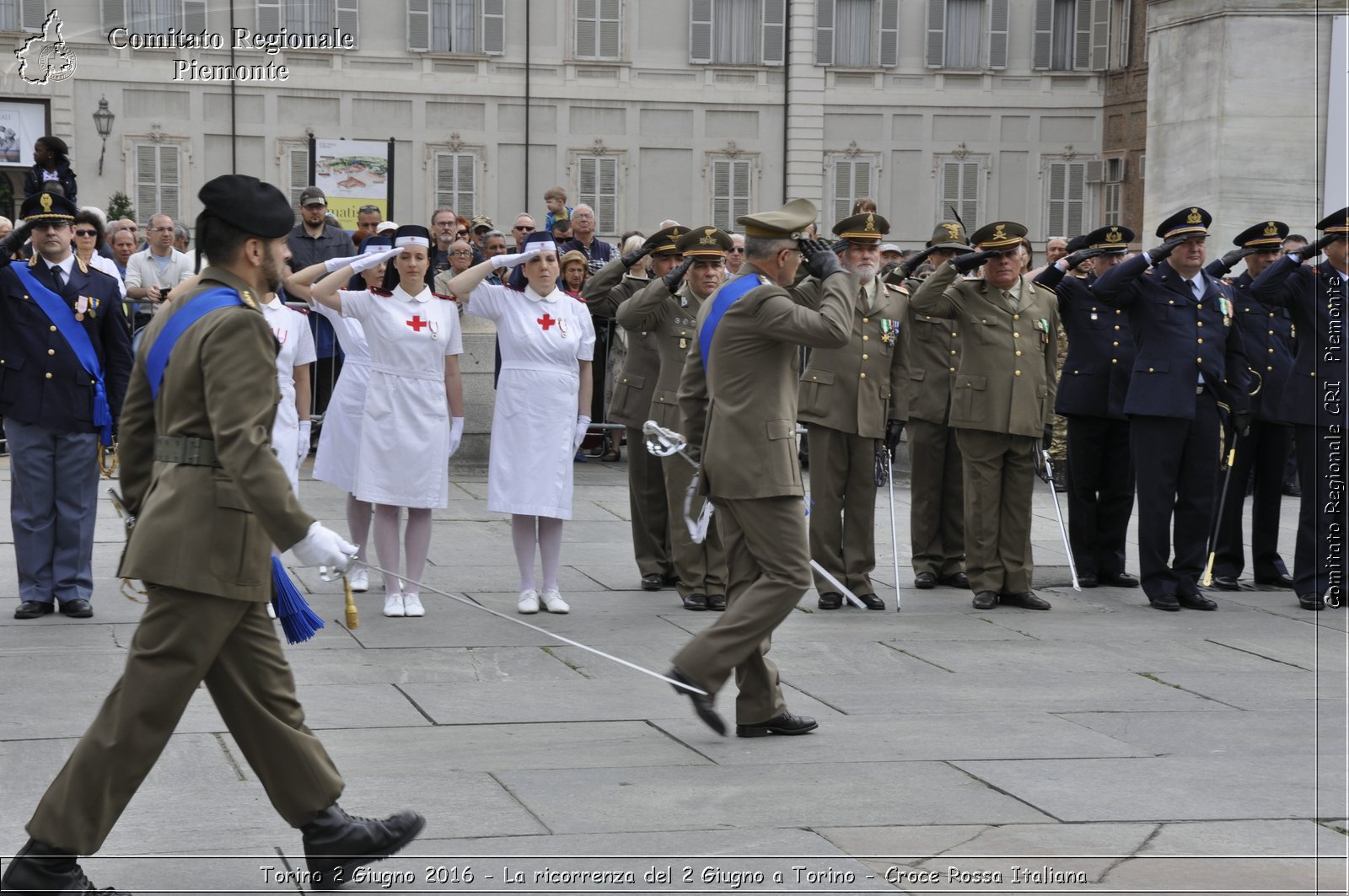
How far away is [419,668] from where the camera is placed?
755 cm

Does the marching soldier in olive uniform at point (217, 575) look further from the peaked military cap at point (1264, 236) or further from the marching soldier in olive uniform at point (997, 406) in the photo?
the peaked military cap at point (1264, 236)

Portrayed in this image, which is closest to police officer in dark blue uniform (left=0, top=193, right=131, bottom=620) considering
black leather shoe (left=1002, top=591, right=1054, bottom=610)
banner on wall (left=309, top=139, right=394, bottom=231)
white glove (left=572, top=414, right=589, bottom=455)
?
white glove (left=572, top=414, right=589, bottom=455)

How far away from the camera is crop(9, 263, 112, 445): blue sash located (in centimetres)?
846

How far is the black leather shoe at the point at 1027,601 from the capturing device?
9562 millimetres

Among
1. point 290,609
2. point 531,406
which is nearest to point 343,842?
point 290,609

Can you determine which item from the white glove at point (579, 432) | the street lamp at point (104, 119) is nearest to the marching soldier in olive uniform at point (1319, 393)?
the white glove at point (579, 432)

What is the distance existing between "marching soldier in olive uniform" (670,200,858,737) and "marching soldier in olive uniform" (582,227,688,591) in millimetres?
3171

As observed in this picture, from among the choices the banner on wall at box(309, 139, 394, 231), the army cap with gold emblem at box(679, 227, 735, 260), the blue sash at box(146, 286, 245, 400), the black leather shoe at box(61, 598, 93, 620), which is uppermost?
the banner on wall at box(309, 139, 394, 231)

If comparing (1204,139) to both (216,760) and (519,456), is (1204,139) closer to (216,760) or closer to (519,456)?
(519,456)

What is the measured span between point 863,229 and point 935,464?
223 cm

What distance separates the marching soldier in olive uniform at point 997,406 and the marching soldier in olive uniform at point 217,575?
18.5 ft

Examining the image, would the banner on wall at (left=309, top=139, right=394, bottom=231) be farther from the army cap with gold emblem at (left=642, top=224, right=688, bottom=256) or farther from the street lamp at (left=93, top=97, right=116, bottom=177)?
the army cap with gold emblem at (left=642, top=224, right=688, bottom=256)

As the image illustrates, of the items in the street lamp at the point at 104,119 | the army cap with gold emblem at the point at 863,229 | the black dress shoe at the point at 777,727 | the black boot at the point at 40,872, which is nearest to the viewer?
the black boot at the point at 40,872

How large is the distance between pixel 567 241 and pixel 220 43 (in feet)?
68.8
